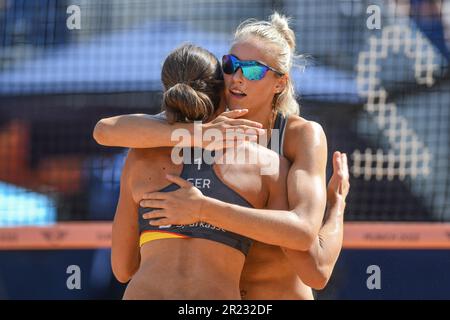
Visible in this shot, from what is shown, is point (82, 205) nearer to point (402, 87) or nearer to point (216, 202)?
point (402, 87)

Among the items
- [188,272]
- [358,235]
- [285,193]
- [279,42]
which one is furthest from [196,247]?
[358,235]

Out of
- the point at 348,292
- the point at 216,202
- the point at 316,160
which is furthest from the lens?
the point at 348,292

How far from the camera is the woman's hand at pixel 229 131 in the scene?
109 inches

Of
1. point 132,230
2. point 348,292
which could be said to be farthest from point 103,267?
point 132,230

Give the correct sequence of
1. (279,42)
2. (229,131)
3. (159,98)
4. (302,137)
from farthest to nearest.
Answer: (159,98) < (279,42) < (302,137) < (229,131)

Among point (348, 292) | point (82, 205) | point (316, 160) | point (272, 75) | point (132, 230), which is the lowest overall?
point (348, 292)

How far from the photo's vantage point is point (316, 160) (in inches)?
115

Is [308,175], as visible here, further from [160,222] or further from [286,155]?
[160,222]

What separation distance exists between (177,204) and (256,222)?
0.82 ft

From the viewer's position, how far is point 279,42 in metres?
3.09

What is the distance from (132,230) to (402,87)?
121 inches

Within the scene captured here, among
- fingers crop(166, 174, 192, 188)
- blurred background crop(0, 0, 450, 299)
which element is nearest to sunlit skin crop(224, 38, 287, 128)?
fingers crop(166, 174, 192, 188)

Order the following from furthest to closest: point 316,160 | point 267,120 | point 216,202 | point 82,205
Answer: point 82,205
point 267,120
point 316,160
point 216,202
